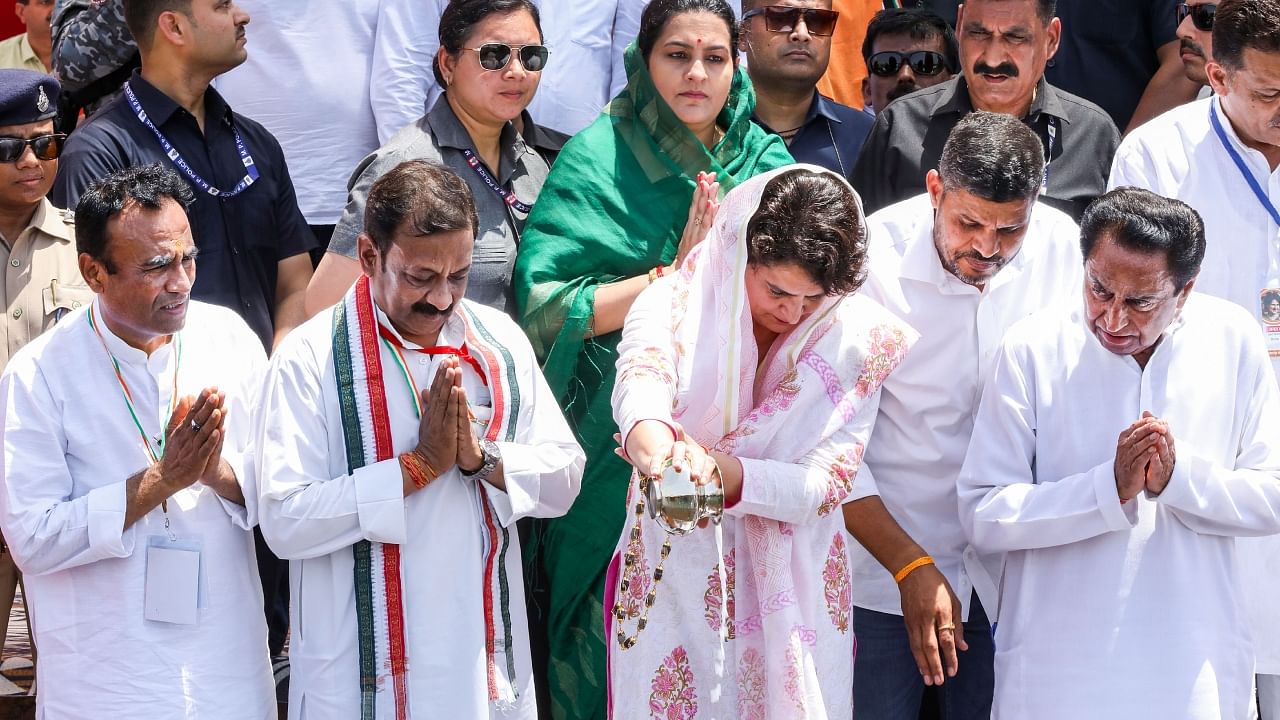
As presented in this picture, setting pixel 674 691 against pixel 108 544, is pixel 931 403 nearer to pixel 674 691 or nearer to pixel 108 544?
pixel 674 691

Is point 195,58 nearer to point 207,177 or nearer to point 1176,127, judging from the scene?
point 207,177

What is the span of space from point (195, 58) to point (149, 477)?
1.79 meters

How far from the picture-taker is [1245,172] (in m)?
4.43

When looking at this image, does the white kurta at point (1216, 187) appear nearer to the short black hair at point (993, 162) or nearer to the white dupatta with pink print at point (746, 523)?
the short black hair at point (993, 162)

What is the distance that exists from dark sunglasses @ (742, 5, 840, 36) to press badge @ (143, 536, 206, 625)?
3031 mm

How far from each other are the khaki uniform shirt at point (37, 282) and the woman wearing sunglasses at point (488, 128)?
86 cm

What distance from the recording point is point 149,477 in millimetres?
3635

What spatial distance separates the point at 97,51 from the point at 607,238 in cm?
208

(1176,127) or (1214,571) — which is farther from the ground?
(1176,127)

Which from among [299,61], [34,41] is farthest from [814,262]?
[34,41]

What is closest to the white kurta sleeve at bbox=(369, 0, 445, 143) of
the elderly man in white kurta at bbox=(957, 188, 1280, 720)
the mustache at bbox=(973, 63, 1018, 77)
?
the mustache at bbox=(973, 63, 1018, 77)

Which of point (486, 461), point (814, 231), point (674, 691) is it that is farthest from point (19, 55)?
point (674, 691)

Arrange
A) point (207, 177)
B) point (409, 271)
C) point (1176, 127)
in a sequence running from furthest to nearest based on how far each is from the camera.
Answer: point (207, 177) → point (1176, 127) → point (409, 271)

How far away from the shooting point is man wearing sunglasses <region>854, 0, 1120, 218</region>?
483cm
